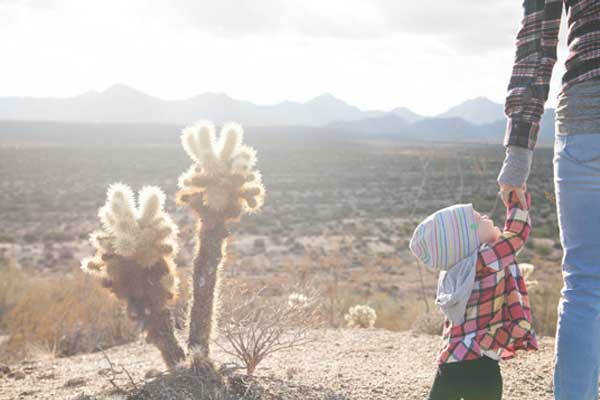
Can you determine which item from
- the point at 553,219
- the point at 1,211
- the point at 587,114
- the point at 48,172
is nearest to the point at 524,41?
the point at 587,114

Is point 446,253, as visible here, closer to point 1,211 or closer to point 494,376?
point 494,376

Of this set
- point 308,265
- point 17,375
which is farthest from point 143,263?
point 308,265

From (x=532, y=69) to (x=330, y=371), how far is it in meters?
2.47

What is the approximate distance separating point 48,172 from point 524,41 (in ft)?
142

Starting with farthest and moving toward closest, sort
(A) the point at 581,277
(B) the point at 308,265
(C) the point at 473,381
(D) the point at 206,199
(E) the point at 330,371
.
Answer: (B) the point at 308,265 < (E) the point at 330,371 < (D) the point at 206,199 < (C) the point at 473,381 < (A) the point at 581,277

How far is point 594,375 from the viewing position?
2.02 meters

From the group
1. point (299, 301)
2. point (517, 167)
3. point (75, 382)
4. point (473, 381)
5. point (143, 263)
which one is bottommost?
point (75, 382)

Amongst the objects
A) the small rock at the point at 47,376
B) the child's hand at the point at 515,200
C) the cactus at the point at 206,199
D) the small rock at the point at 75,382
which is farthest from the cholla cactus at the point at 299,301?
the child's hand at the point at 515,200

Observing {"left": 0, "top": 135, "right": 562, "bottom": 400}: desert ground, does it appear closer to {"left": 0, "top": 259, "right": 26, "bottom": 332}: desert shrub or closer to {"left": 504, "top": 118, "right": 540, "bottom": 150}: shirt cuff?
{"left": 0, "top": 259, "right": 26, "bottom": 332}: desert shrub

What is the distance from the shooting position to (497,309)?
2.49 m

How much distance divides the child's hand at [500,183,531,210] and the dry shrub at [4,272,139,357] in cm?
411

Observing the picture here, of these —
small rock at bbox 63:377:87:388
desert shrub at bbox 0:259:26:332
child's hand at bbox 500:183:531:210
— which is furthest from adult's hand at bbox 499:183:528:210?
Result: desert shrub at bbox 0:259:26:332

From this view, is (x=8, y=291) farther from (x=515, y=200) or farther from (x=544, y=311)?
(x=515, y=200)

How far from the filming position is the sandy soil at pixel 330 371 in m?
3.49
